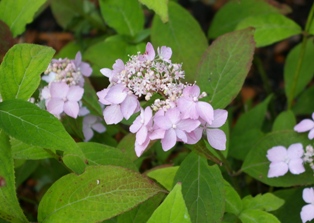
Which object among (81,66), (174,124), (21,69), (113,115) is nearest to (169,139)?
(174,124)

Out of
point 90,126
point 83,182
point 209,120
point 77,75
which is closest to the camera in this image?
point 209,120

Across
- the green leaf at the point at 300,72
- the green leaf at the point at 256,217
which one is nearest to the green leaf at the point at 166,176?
the green leaf at the point at 256,217

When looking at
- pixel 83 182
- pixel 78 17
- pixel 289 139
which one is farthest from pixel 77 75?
pixel 78 17

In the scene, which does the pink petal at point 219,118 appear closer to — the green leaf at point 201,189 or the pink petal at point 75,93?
the green leaf at point 201,189

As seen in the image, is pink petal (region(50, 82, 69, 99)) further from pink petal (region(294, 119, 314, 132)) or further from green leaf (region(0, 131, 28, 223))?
pink petal (region(294, 119, 314, 132))

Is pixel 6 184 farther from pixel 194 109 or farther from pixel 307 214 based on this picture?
pixel 307 214

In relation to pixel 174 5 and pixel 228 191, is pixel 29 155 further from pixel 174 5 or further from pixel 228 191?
pixel 174 5

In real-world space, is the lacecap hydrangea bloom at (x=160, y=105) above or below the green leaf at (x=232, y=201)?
above
